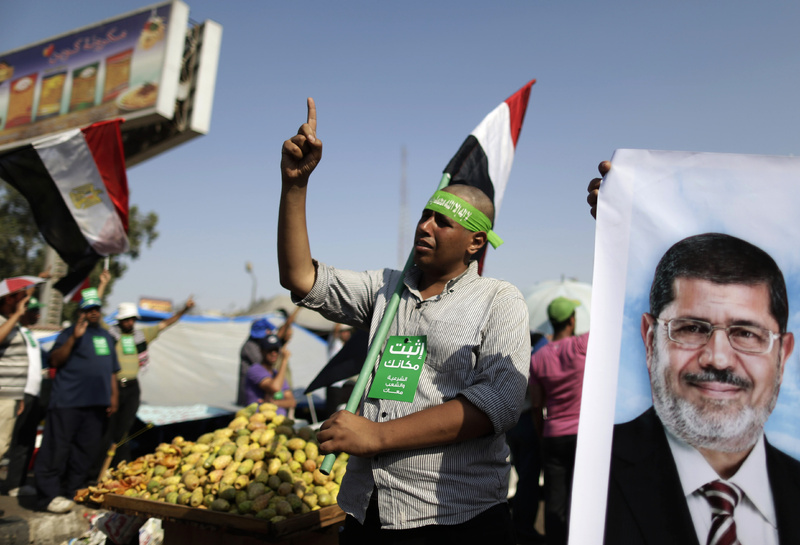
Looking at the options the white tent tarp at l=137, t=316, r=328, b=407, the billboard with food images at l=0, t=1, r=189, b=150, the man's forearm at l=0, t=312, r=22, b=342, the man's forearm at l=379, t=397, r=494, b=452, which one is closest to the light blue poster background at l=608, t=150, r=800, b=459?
the man's forearm at l=379, t=397, r=494, b=452

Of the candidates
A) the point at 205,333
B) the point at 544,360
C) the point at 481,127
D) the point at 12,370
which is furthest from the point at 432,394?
the point at 205,333

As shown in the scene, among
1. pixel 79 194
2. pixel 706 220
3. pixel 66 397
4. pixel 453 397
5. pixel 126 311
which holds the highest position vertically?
pixel 79 194

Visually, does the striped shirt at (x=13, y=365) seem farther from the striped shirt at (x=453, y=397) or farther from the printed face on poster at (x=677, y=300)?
the printed face on poster at (x=677, y=300)

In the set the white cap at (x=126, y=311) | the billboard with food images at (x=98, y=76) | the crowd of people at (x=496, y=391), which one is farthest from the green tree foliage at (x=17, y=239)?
the crowd of people at (x=496, y=391)

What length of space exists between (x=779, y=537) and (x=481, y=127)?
2746mm

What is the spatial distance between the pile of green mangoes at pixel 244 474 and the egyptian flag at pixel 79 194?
2091 mm

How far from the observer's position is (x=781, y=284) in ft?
4.55

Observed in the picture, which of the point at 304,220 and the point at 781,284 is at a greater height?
the point at 304,220

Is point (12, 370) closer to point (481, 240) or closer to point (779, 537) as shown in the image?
point (481, 240)

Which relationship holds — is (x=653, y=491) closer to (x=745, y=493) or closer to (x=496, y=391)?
(x=745, y=493)

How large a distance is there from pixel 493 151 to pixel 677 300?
2.48 meters

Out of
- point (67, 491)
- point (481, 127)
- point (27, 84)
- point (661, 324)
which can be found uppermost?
point (27, 84)

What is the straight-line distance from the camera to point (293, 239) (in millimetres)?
1984

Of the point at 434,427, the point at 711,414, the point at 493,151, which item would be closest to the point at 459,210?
the point at 434,427
